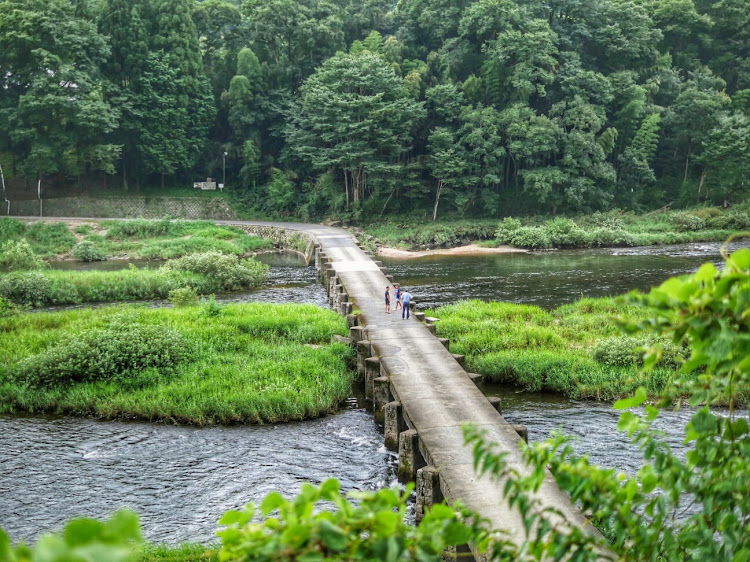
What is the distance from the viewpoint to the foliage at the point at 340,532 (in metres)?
2.95

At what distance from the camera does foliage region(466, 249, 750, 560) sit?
3375mm

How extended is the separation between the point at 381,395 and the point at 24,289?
835 inches

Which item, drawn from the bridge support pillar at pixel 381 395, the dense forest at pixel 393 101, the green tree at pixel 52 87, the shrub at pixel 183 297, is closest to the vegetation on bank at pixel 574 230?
the dense forest at pixel 393 101

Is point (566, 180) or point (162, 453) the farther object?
point (566, 180)

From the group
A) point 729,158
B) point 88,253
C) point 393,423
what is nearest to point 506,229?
point 729,158

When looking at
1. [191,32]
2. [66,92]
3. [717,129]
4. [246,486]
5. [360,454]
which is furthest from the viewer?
[191,32]

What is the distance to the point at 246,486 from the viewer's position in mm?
13992

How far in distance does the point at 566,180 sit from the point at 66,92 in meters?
40.6

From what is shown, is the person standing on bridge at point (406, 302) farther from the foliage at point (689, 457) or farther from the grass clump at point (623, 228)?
the grass clump at point (623, 228)

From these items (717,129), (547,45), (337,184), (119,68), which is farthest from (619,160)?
(119,68)

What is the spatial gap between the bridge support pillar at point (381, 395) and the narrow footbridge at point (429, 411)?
25 mm

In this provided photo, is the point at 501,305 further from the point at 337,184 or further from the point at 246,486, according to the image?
the point at 337,184

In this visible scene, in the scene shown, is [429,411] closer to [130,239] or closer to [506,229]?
[506,229]

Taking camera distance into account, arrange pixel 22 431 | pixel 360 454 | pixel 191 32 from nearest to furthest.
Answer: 1. pixel 360 454
2. pixel 22 431
3. pixel 191 32
